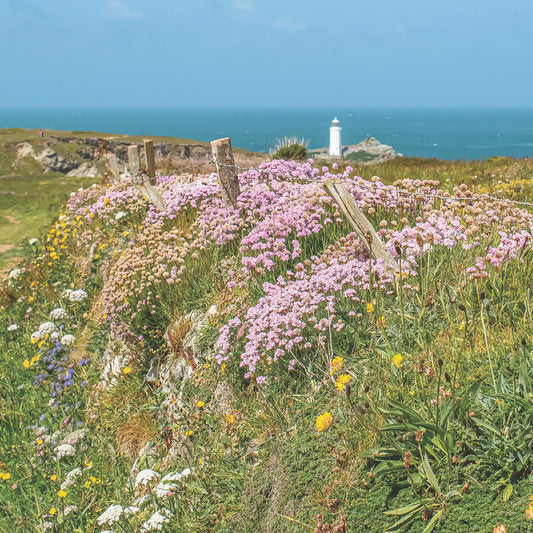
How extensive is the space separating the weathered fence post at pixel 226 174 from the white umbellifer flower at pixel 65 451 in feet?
12.5

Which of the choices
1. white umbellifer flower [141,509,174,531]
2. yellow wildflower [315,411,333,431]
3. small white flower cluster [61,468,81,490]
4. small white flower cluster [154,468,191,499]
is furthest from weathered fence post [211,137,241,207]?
yellow wildflower [315,411,333,431]

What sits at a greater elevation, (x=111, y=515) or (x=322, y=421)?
(x=322, y=421)

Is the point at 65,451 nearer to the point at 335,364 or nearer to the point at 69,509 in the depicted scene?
the point at 69,509

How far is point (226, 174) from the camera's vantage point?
7434 millimetres

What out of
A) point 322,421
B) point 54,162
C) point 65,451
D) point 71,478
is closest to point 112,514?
point 71,478

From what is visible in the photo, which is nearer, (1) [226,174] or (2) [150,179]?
(1) [226,174]

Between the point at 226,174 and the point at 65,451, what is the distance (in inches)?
164

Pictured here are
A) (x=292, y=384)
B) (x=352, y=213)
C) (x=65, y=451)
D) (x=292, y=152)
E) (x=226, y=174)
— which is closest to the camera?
(x=292, y=384)

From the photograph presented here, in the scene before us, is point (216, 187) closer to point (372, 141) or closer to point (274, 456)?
point (274, 456)

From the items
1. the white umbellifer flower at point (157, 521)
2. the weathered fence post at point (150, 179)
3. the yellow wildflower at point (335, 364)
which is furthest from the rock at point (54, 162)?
the yellow wildflower at point (335, 364)

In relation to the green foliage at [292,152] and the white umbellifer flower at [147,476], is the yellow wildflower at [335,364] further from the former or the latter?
the green foliage at [292,152]

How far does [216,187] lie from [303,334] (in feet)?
14.8

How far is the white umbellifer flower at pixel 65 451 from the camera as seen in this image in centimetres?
530

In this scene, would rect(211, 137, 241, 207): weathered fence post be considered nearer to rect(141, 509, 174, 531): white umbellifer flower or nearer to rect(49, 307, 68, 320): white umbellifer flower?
rect(49, 307, 68, 320): white umbellifer flower
